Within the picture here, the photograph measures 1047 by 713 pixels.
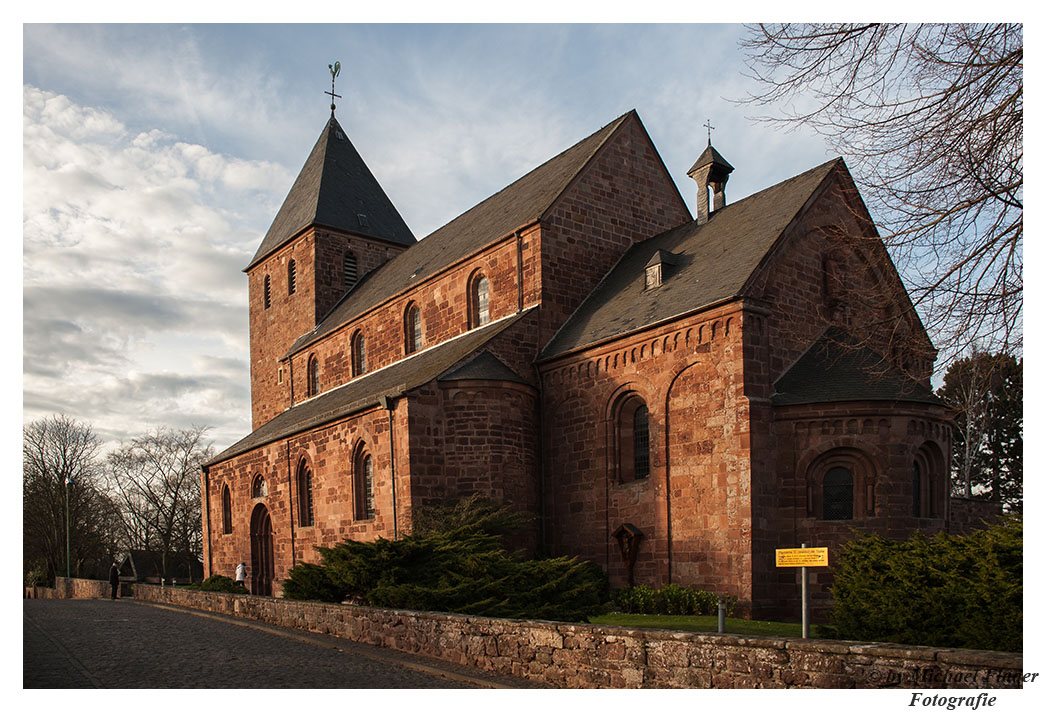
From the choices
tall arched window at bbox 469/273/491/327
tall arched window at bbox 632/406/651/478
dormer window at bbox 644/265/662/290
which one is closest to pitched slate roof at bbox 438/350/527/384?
tall arched window at bbox 632/406/651/478

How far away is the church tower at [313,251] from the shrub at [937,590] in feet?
99.3

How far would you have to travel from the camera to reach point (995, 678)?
6.82 metres

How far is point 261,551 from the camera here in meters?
32.7

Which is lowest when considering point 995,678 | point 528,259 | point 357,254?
point 995,678

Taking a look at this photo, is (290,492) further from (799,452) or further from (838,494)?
(838,494)

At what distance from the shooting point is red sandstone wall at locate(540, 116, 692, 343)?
84.7ft

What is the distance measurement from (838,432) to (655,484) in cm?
422

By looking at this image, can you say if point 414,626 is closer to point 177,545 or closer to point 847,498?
point 847,498

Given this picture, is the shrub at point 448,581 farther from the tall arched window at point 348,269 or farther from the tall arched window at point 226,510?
the tall arched window at point 348,269

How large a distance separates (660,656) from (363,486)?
17.7m

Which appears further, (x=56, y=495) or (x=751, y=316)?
(x=56, y=495)

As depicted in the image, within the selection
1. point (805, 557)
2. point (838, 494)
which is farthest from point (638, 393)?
point (805, 557)

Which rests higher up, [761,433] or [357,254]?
[357,254]

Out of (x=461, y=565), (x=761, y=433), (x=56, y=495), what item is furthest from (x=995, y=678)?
(x=56, y=495)
